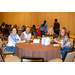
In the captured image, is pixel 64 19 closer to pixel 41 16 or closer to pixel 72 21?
pixel 72 21

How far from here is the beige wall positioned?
1216 cm

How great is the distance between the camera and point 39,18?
45.3 feet

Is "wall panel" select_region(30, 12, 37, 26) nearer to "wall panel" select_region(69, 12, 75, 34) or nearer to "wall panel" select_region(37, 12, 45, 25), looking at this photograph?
"wall panel" select_region(37, 12, 45, 25)

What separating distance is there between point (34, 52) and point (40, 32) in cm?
470

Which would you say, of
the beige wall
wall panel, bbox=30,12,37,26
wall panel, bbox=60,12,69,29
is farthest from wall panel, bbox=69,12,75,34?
wall panel, bbox=30,12,37,26

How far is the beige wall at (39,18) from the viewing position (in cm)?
1216

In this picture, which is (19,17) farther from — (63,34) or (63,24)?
(63,34)

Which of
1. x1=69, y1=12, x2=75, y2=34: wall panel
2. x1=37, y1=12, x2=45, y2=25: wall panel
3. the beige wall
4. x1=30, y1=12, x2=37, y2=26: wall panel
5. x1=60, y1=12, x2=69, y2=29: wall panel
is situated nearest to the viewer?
x1=69, y1=12, x2=75, y2=34: wall panel

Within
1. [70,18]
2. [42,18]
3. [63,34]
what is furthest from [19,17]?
[63,34]

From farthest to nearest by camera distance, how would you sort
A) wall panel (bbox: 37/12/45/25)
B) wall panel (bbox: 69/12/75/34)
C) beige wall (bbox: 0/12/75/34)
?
1. wall panel (bbox: 37/12/45/25)
2. beige wall (bbox: 0/12/75/34)
3. wall panel (bbox: 69/12/75/34)

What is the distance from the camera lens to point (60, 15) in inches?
495

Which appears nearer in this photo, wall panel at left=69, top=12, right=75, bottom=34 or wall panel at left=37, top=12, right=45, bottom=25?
wall panel at left=69, top=12, right=75, bottom=34

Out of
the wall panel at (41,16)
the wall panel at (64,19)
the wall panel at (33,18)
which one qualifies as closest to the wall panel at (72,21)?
the wall panel at (64,19)

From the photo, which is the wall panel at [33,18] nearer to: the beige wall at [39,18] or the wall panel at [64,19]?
the beige wall at [39,18]
